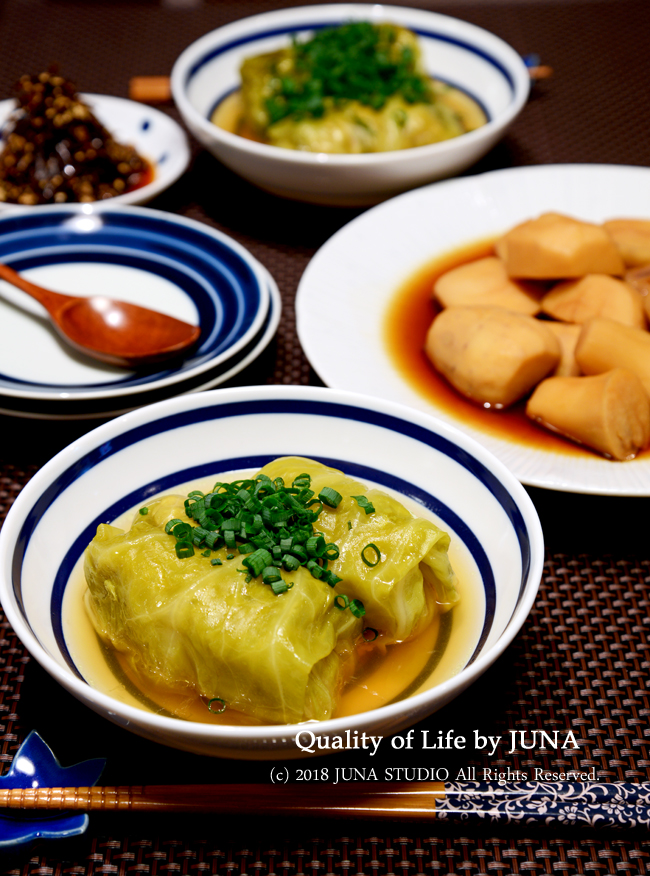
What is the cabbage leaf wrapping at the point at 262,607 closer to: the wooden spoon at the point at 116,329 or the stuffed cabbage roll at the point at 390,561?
the stuffed cabbage roll at the point at 390,561

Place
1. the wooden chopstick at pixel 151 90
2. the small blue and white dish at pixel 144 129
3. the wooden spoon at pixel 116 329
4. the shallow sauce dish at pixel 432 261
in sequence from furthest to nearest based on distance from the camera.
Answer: the wooden chopstick at pixel 151 90
the small blue and white dish at pixel 144 129
the wooden spoon at pixel 116 329
the shallow sauce dish at pixel 432 261

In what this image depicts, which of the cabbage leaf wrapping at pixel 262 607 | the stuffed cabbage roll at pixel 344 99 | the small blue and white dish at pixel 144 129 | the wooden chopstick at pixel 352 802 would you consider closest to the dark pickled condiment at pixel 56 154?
the small blue and white dish at pixel 144 129

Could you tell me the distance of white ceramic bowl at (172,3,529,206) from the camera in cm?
243

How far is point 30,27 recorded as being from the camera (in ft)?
12.4

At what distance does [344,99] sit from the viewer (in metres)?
2.67

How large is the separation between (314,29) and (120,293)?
175cm

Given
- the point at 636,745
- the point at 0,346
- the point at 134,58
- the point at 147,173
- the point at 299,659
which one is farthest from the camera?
the point at 134,58

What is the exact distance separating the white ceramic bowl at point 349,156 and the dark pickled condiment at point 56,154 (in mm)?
340

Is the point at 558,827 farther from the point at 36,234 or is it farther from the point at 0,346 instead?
the point at 36,234

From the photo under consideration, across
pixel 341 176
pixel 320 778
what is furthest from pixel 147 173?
pixel 320 778

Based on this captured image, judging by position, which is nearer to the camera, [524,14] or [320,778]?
[320,778]

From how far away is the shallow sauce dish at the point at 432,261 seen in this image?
5.44 ft

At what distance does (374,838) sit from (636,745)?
1.60ft

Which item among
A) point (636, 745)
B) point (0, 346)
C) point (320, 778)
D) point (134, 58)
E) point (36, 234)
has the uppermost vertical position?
point (134, 58)
